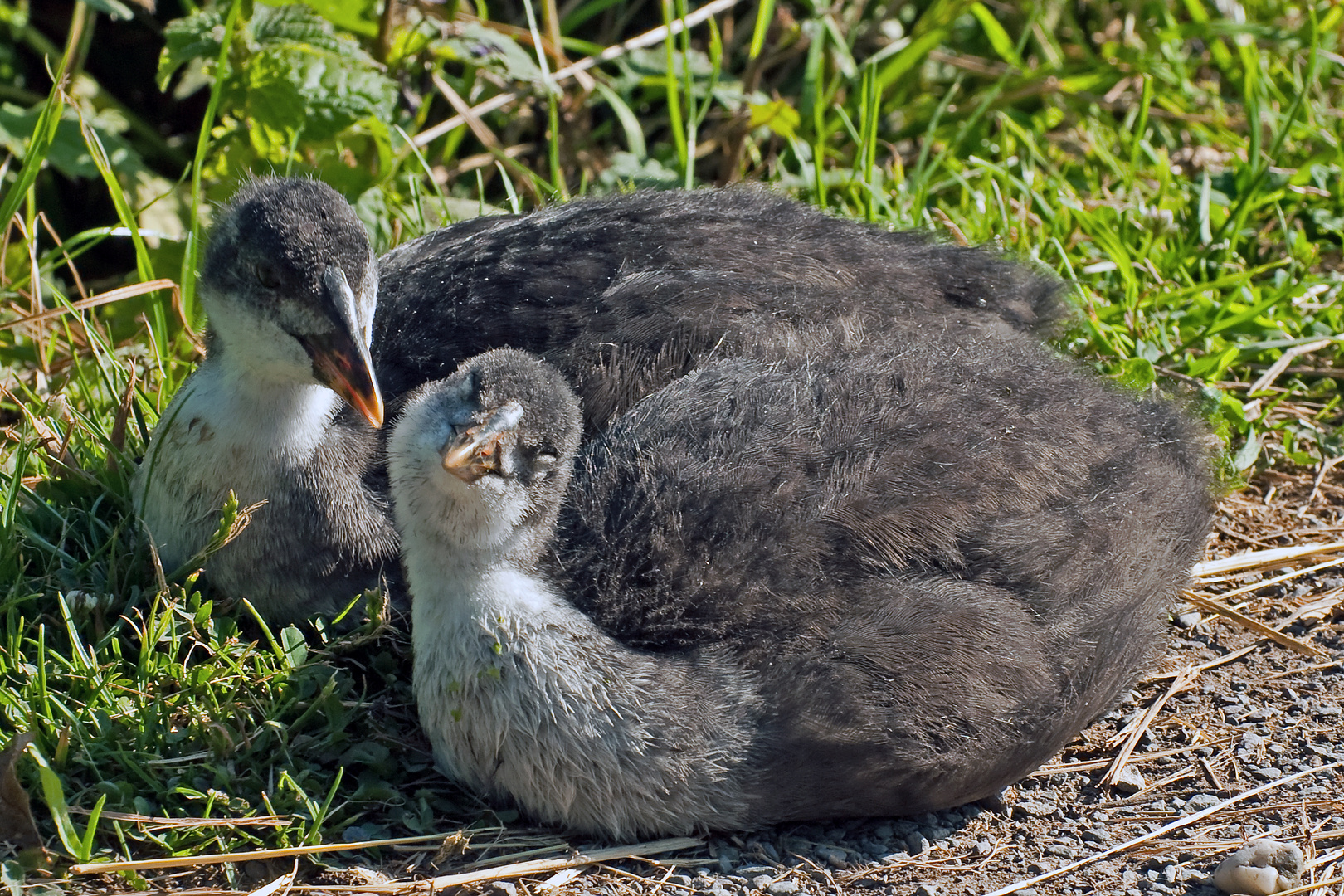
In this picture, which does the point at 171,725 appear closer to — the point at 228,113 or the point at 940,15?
the point at 228,113

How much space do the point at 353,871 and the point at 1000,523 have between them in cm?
147

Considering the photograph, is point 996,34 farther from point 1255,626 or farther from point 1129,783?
point 1129,783

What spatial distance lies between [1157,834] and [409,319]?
207 cm

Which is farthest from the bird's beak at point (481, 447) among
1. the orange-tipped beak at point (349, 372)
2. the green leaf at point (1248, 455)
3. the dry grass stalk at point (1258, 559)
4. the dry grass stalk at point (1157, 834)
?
the green leaf at point (1248, 455)

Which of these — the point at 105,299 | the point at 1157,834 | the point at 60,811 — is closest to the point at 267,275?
the point at 105,299

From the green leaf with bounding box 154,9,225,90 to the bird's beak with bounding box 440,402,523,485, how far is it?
85.4 inches

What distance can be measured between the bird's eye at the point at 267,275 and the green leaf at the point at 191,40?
1.46 m

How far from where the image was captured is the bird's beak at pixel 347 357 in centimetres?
323

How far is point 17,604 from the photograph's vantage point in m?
3.48

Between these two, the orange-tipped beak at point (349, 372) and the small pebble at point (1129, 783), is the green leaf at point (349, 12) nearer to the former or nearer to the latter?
the orange-tipped beak at point (349, 372)

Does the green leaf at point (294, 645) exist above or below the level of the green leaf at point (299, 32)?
below

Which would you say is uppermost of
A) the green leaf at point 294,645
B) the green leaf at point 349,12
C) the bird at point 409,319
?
the green leaf at point 349,12

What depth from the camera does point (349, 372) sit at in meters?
3.25

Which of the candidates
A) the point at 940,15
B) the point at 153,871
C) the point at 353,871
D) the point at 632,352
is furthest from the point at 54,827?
the point at 940,15
